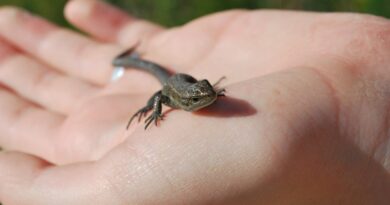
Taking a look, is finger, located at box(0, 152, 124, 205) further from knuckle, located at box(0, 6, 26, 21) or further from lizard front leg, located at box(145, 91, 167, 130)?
knuckle, located at box(0, 6, 26, 21)

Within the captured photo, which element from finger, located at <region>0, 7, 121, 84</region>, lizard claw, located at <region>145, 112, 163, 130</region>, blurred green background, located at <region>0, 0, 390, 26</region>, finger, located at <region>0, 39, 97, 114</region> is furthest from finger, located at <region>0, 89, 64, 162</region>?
blurred green background, located at <region>0, 0, 390, 26</region>

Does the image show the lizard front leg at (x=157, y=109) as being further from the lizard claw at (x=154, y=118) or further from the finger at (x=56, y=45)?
the finger at (x=56, y=45)

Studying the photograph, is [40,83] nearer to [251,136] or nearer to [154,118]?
[154,118]

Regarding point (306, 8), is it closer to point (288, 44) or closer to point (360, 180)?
point (288, 44)

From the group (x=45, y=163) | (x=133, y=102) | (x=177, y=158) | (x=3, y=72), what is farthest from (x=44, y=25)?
(x=177, y=158)

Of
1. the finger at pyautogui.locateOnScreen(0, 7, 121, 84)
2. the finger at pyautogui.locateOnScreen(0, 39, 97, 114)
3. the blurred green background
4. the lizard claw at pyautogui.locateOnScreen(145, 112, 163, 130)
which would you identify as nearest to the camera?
the lizard claw at pyautogui.locateOnScreen(145, 112, 163, 130)

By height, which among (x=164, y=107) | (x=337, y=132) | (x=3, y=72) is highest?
(x=337, y=132)

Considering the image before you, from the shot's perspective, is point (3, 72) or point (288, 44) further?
point (3, 72)
